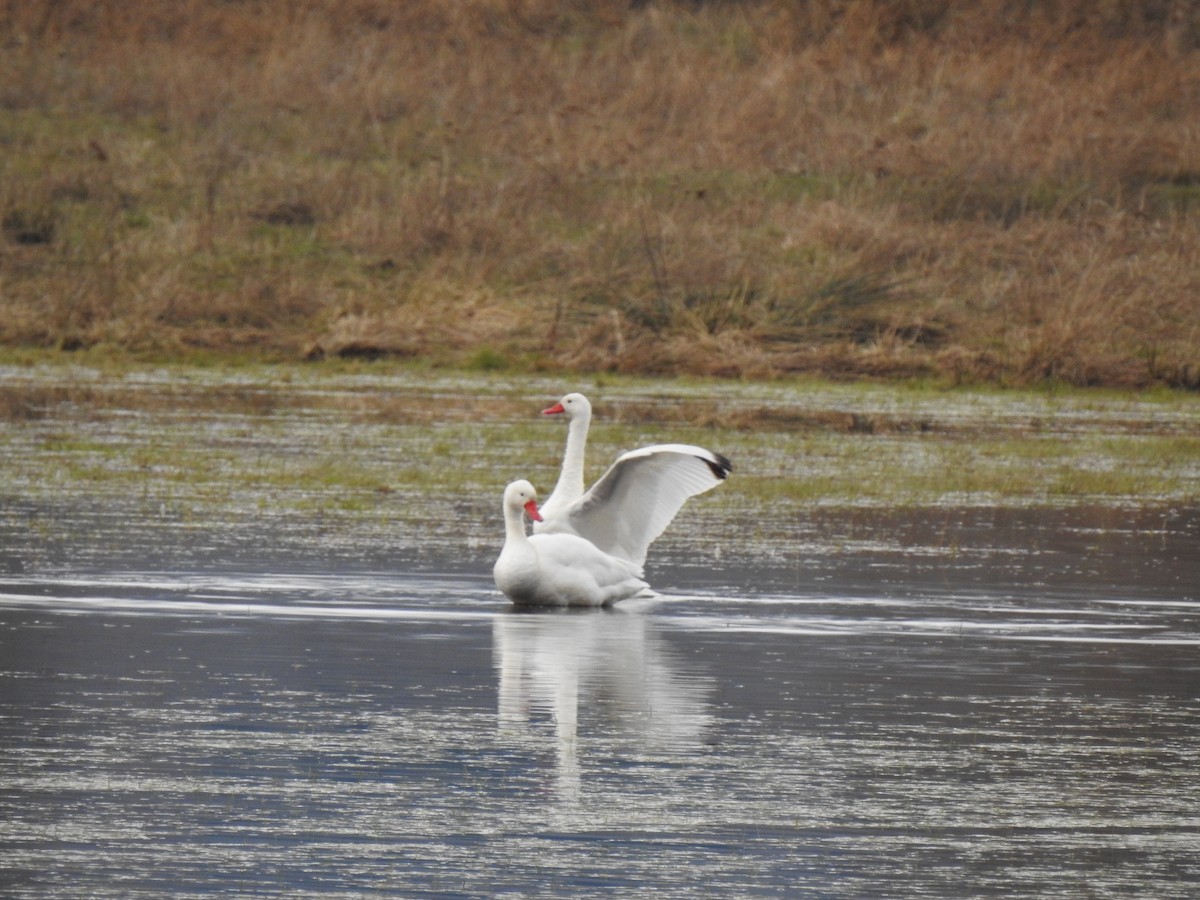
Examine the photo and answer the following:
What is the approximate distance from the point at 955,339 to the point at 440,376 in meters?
5.80

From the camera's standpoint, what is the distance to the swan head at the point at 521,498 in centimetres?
1048

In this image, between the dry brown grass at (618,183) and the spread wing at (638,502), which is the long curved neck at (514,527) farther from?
the dry brown grass at (618,183)

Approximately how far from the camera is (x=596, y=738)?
7293 mm

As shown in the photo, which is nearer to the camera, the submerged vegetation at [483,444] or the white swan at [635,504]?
the white swan at [635,504]

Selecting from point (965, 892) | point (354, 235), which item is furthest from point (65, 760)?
point (354, 235)

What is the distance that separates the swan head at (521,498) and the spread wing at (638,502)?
51 cm

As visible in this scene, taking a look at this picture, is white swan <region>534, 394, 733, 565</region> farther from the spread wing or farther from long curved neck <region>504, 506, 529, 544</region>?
long curved neck <region>504, 506, 529, 544</region>

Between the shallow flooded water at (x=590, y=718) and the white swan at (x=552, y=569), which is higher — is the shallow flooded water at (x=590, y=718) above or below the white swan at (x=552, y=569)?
below

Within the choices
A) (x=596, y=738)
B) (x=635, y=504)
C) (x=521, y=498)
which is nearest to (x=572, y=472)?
(x=635, y=504)

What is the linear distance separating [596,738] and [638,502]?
4166 mm

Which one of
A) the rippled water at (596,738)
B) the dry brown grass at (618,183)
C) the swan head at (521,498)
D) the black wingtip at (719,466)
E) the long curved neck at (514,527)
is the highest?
the dry brown grass at (618,183)

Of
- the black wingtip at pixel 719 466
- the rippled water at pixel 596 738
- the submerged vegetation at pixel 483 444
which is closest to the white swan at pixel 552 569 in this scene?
the rippled water at pixel 596 738

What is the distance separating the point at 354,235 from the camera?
28.9 meters

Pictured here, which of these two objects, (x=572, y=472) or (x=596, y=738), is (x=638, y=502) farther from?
(x=596, y=738)
